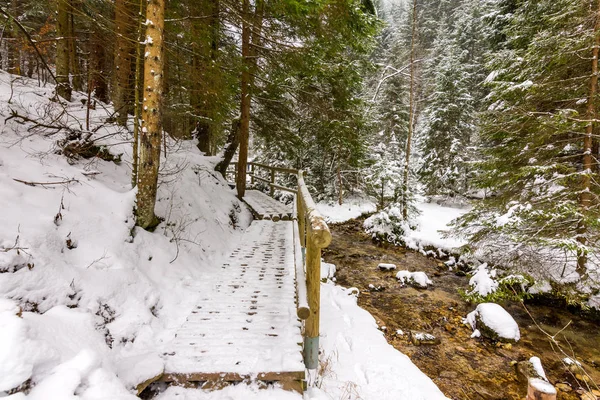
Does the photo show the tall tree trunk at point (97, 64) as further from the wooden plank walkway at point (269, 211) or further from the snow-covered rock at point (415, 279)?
the snow-covered rock at point (415, 279)

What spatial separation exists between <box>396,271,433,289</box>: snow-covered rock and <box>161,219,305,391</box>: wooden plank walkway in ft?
15.7

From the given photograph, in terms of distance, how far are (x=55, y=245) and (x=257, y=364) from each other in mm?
2862

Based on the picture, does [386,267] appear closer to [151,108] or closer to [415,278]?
[415,278]

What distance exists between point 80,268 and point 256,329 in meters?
2.36

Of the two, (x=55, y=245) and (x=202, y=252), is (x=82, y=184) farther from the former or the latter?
(x=202, y=252)

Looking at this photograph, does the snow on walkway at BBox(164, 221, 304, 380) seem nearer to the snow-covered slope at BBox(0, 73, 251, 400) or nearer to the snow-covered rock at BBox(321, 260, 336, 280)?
the snow-covered slope at BBox(0, 73, 251, 400)

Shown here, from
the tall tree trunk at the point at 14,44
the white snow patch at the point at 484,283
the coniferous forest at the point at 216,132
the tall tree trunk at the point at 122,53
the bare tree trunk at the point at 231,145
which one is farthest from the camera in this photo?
the bare tree trunk at the point at 231,145

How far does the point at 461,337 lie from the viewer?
19.5 feet

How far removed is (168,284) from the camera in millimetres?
4402

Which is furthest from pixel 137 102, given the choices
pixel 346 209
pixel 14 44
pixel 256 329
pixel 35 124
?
pixel 346 209

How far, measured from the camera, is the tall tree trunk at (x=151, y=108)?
4168 millimetres

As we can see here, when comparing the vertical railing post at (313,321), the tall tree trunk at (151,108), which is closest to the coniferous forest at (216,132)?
the tall tree trunk at (151,108)

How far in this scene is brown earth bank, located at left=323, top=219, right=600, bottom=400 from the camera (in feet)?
15.5

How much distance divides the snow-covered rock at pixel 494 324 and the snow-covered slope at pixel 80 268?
20.0ft
